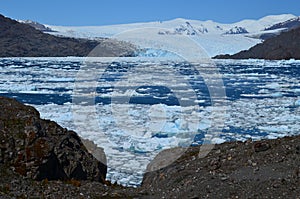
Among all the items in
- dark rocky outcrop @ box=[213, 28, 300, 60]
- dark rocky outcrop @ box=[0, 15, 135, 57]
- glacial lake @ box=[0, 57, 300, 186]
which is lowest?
glacial lake @ box=[0, 57, 300, 186]

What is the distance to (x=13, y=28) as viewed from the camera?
9750 centimetres

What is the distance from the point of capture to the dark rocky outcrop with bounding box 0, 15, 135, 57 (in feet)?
271

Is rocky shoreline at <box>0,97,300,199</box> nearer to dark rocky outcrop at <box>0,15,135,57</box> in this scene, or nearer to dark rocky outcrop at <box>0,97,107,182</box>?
dark rocky outcrop at <box>0,97,107,182</box>

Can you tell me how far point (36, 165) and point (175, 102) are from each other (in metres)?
10.6

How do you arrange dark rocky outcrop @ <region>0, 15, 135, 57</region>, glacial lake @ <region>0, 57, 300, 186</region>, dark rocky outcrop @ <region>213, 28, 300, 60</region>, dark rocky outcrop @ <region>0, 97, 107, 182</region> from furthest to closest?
dark rocky outcrop @ <region>0, 15, 135, 57</region> < dark rocky outcrop @ <region>213, 28, 300, 60</region> < glacial lake @ <region>0, 57, 300, 186</region> < dark rocky outcrop @ <region>0, 97, 107, 182</region>

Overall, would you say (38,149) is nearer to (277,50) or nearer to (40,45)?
(277,50)

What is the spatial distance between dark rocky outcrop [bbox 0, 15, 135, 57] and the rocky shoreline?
234 feet

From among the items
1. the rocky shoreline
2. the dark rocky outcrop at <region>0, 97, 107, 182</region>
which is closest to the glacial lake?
the dark rocky outcrop at <region>0, 97, 107, 182</region>

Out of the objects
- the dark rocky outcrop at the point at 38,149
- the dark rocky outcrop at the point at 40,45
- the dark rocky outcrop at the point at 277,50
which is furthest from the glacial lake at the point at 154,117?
the dark rocky outcrop at the point at 40,45

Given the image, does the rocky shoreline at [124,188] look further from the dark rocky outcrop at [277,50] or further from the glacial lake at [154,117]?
the dark rocky outcrop at [277,50]

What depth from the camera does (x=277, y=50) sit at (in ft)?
216

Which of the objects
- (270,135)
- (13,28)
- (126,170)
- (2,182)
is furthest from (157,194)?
(13,28)

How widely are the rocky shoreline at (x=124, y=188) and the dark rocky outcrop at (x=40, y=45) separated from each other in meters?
71.2

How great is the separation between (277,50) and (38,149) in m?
65.2
